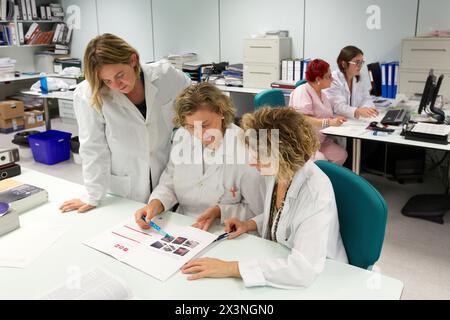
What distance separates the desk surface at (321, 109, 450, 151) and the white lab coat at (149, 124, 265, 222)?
1375 millimetres

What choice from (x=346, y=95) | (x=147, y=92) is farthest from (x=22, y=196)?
(x=346, y=95)

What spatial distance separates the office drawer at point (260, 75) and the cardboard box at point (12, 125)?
3.34 meters

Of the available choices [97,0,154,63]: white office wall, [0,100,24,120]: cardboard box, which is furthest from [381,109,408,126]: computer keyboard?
[0,100,24,120]: cardboard box

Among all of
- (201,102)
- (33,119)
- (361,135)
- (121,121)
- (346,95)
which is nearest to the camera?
(201,102)

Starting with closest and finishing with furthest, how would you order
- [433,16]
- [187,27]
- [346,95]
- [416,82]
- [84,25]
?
[346,95], [416,82], [433,16], [187,27], [84,25]

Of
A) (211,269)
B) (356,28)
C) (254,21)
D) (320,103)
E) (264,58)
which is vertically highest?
(254,21)

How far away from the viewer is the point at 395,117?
299 cm

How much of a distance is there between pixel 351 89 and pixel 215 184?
2171 mm

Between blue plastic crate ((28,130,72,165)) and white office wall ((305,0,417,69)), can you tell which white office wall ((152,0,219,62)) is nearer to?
white office wall ((305,0,417,69))

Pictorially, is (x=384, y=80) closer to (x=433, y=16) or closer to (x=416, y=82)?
(x=416, y=82)

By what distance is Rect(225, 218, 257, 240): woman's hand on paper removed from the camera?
1.37 meters

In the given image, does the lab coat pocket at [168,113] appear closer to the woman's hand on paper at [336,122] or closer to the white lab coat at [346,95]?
the woman's hand on paper at [336,122]

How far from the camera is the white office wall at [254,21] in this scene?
14.1 feet
